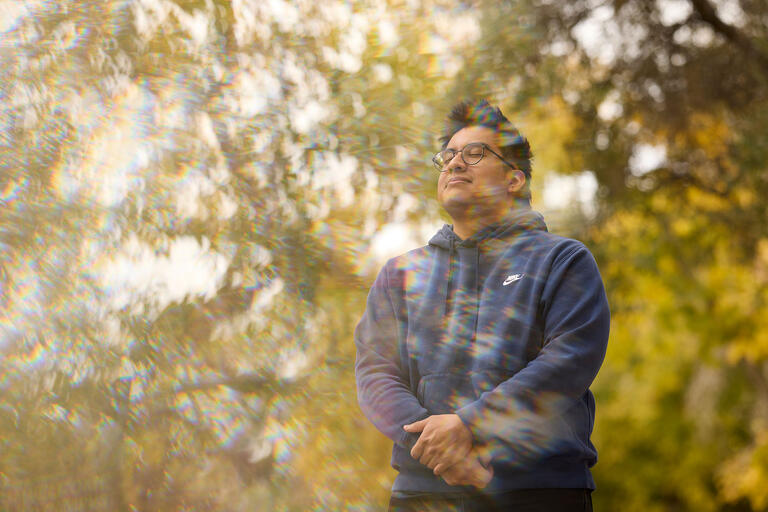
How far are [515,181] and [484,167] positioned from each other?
0.30ft

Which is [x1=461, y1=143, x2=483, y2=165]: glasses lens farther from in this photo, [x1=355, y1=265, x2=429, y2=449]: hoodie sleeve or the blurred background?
the blurred background

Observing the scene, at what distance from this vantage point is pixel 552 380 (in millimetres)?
1551

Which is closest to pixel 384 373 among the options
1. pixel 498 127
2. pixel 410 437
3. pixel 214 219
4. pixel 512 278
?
pixel 410 437

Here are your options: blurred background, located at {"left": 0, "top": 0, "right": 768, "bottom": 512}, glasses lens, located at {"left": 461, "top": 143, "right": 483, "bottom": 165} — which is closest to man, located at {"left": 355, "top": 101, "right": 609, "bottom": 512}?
glasses lens, located at {"left": 461, "top": 143, "right": 483, "bottom": 165}

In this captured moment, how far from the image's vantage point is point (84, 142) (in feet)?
16.8

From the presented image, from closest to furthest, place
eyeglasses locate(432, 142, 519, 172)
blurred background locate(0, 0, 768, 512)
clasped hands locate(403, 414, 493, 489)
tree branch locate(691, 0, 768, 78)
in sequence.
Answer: clasped hands locate(403, 414, 493, 489), eyeglasses locate(432, 142, 519, 172), blurred background locate(0, 0, 768, 512), tree branch locate(691, 0, 768, 78)

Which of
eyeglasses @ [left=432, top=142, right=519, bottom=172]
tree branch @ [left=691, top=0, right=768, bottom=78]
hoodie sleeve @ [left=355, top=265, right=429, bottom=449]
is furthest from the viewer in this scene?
tree branch @ [left=691, top=0, right=768, bottom=78]

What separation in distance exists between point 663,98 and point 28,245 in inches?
229

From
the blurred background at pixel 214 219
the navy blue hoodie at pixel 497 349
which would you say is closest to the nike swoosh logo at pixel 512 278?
the navy blue hoodie at pixel 497 349

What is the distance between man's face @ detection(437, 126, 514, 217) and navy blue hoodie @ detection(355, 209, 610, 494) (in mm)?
57

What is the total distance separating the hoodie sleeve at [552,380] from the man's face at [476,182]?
261mm

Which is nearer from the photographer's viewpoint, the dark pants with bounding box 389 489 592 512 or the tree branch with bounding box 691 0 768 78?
the dark pants with bounding box 389 489 592 512

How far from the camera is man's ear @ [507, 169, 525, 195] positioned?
179 centimetres

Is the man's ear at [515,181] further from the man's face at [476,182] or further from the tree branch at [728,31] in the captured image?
the tree branch at [728,31]
